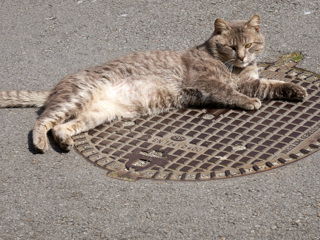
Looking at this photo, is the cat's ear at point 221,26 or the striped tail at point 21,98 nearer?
the striped tail at point 21,98

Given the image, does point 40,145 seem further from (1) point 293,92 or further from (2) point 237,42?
(1) point 293,92

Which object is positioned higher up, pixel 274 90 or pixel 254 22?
pixel 254 22

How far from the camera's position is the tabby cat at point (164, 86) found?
5.28 meters

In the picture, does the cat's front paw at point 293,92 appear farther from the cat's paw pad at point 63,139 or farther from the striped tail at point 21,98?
the striped tail at point 21,98

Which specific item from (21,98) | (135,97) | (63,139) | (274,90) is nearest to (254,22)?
(274,90)

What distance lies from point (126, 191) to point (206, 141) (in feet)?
3.10

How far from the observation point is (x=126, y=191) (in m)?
4.30

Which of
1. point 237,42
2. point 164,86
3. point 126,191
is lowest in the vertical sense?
point 126,191

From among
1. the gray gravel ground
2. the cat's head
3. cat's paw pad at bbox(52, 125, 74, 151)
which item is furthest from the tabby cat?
the gray gravel ground

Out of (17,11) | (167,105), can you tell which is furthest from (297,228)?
(17,11)

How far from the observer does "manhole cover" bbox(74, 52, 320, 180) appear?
4543mm

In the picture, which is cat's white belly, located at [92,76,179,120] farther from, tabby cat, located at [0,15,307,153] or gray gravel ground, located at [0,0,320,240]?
gray gravel ground, located at [0,0,320,240]

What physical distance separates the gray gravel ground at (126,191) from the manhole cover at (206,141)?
13 cm

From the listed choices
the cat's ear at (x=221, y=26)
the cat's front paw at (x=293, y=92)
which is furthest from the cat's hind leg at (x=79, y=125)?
the cat's front paw at (x=293, y=92)
